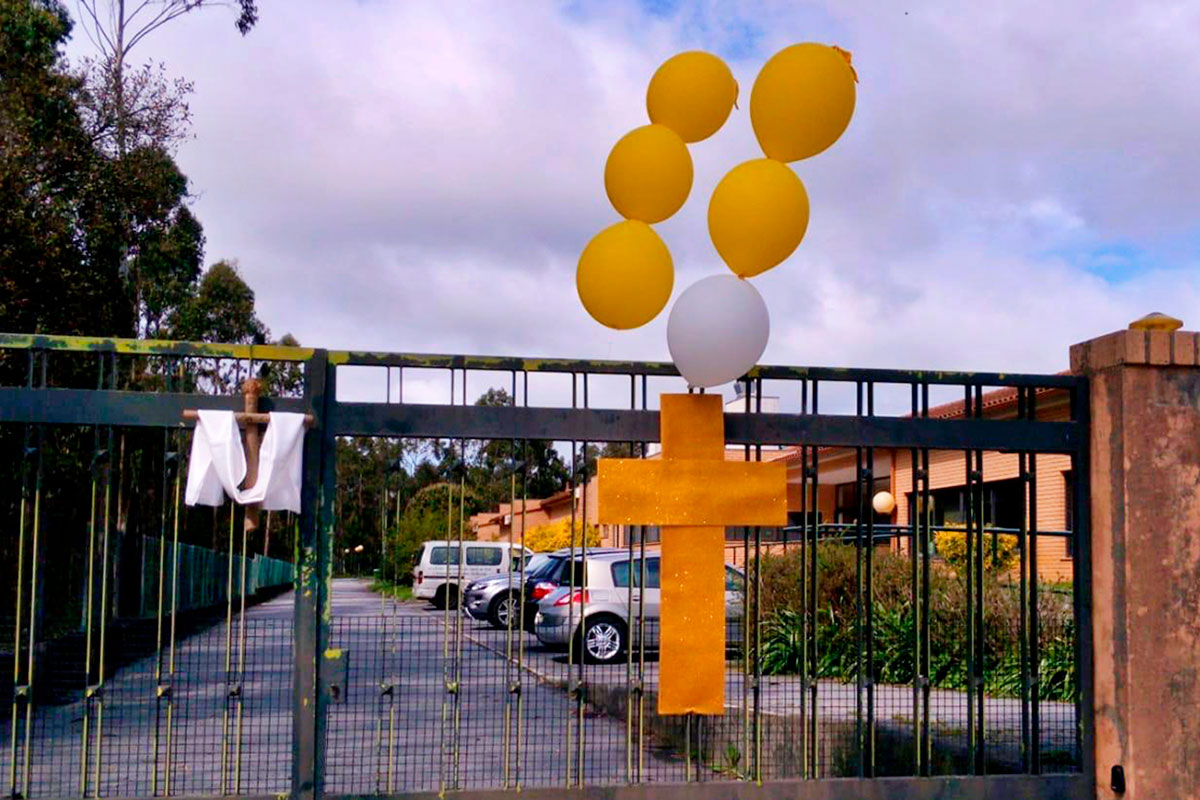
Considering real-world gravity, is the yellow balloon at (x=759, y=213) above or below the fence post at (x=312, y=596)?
above

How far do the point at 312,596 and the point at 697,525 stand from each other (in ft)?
5.58

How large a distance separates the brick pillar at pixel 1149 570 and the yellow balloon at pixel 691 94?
7.32 feet

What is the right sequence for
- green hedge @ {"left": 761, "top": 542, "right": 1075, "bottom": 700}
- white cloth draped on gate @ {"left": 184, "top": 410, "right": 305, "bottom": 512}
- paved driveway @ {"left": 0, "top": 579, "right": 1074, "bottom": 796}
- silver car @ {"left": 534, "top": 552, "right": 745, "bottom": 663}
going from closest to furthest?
white cloth draped on gate @ {"left": 184, "top": 410, "right": 305, "bottom": 512}
paved driveway @ {"left": 0, "top": 579, "right": 1074, "bottom": 796}
silver car @ {"left": 534, "top": 552, "right": 745, "bottom": 663}
green hedge @ {"left": 761, "top": 542, "right": 1075, "bottom": 700}

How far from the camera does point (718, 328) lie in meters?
5.07

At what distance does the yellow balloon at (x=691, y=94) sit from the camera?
17.3 feet

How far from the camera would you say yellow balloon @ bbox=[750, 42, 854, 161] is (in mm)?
5039

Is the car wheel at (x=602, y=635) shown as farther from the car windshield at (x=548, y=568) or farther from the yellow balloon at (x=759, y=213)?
the car windshield at (x=548, y=568)

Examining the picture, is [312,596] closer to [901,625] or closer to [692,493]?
[692,493]

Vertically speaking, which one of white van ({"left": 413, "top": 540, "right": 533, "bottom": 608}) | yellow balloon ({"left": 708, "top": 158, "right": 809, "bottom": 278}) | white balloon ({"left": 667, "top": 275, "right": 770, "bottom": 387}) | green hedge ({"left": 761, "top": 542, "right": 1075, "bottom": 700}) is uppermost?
yellow balloon ({"left": 708, "top": 158, "right": 809, "bottom": 278})

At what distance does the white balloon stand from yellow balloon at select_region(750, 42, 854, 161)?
632 mm

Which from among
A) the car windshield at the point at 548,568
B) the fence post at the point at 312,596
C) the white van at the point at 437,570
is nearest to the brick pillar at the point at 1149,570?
the white van at the point at 437,570

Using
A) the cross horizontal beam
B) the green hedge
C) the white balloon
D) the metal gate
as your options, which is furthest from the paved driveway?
the green hedge

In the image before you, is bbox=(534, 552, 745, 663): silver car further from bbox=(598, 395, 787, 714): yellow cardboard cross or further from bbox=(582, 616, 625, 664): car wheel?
bbox=(598, 395, 787, 714): yellow cardboard cross

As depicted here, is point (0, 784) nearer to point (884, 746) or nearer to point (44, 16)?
point (884, 746)
